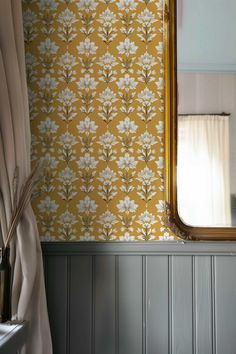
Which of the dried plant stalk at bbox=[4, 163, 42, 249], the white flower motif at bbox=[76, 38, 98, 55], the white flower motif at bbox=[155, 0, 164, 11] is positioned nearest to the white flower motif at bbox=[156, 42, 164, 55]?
the white flower motif at bbox=[155, 0, 164, 11]

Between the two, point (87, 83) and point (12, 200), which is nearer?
point (12, 200)

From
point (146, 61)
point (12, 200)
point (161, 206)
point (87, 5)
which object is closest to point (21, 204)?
point (12, 200)

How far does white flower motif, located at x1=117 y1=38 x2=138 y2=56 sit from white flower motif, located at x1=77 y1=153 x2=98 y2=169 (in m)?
0.47

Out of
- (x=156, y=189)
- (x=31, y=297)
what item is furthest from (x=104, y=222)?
(x=31, y=297)

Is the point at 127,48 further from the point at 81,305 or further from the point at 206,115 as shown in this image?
the point at 81,305

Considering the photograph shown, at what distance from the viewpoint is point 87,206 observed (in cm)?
175

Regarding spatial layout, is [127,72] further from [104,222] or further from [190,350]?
[190,350]

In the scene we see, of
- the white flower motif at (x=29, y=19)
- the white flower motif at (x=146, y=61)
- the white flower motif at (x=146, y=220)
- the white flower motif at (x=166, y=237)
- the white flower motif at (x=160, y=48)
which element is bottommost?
the white flower motif at (x=166, y=237)

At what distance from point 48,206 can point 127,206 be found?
0.33 meters

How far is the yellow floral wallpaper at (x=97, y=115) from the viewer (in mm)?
1750

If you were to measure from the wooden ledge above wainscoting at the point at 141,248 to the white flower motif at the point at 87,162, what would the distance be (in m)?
0.32

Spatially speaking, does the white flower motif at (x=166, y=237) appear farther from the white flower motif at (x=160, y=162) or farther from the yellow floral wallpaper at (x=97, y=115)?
the white flower motif at (x=160, y=162)

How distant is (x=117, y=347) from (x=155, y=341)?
0.16 m

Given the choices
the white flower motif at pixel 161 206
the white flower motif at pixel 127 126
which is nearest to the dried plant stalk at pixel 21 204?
the white flower motif at pixel 127 126
